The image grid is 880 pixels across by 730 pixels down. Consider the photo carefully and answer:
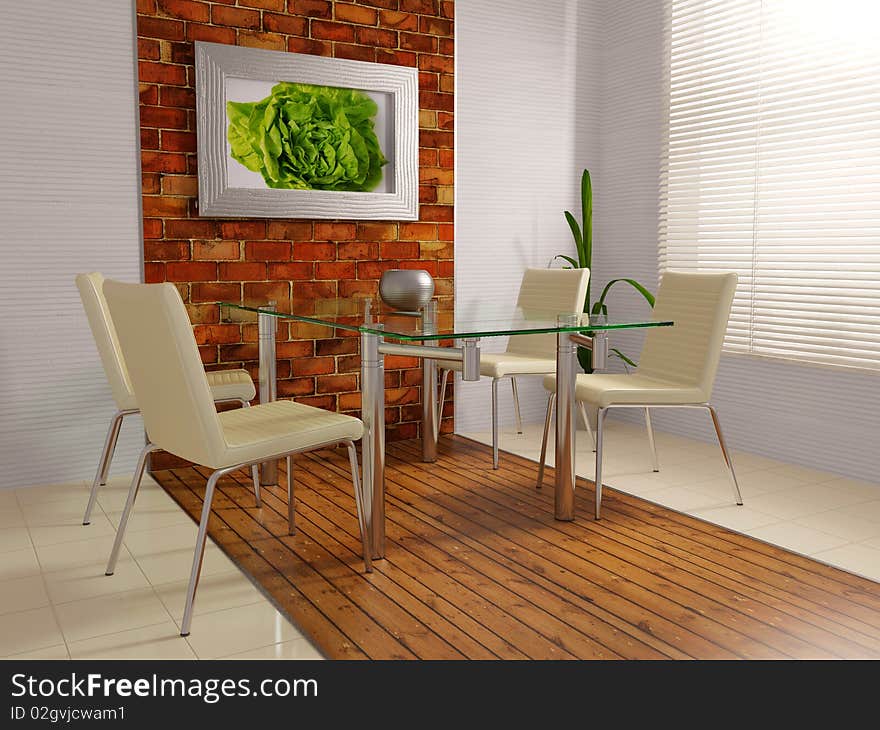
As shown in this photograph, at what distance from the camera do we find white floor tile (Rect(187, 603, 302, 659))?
6.81 feet

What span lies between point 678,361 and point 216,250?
6.66 feet

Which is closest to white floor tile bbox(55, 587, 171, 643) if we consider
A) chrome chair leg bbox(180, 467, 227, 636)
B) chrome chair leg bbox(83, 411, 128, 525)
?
chrome chair leg bbox(180, 467, 227, 636)

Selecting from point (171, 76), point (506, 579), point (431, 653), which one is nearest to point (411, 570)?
point (506, 579)

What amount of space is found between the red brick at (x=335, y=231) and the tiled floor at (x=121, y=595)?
4.84 feet

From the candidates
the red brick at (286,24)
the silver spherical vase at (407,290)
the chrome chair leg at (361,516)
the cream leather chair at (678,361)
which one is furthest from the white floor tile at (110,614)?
the red brick at (286,24)

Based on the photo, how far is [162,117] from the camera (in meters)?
3.65

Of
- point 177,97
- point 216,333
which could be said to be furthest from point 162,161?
point 216,333

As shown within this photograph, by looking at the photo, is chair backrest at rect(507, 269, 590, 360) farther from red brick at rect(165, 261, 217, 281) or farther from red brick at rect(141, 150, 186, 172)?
red brick at rect(141, 150, 186, 172)

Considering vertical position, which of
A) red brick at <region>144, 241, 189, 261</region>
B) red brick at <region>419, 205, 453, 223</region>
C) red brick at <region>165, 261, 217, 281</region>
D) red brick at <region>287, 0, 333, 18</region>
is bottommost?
red brick at <region>165, 261, 217, 281</region>

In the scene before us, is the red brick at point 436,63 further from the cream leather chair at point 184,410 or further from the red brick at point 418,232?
the cream leather chair at point 184,410

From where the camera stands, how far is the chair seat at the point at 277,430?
2.22m

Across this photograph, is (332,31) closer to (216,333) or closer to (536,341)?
(216,333)

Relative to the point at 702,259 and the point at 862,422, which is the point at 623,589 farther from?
the point at 702,259

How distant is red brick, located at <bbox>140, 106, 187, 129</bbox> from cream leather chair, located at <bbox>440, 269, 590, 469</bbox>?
156 cm
